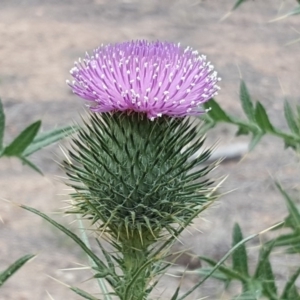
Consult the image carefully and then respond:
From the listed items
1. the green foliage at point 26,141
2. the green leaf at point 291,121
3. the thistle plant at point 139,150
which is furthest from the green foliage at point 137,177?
the green leaf at point 291,121

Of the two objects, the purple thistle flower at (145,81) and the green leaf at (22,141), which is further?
the green leaf at (22,141)

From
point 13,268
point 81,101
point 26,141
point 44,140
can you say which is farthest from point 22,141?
point 81,101

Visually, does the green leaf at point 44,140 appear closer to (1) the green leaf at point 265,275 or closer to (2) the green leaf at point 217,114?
(2) the green leaf at point 217,114

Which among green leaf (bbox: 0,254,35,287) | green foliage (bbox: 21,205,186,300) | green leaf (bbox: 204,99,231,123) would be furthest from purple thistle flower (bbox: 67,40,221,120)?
green leaf (bbox: 204,99,231,123)

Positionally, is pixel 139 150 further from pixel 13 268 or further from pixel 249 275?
pixel 249 275

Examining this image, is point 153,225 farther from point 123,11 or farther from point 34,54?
point 123,11

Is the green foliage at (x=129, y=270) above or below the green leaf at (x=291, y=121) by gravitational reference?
below

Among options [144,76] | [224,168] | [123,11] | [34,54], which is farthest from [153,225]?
[123,11]
